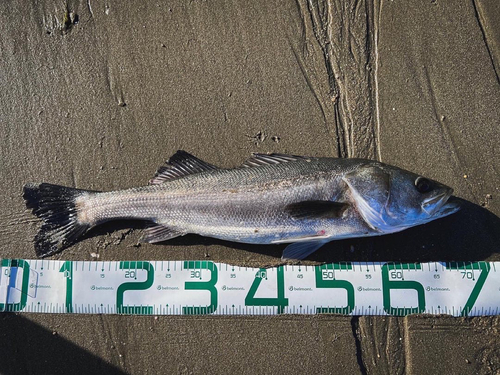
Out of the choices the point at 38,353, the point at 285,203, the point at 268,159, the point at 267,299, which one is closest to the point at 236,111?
the point at 268,159

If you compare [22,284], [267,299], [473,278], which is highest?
[22,284]

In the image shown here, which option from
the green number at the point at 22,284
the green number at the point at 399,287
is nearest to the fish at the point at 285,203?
the green number at the point at 399,287

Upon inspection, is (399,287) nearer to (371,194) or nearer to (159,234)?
(371,194)

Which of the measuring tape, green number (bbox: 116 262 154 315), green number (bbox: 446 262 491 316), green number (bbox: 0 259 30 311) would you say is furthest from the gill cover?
green number (bbox: 0 259 30 311)

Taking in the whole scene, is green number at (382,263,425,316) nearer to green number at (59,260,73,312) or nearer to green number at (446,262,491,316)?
green number at (446,262,491,316)

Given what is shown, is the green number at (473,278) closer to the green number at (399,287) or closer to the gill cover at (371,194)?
the green number at (399,287)

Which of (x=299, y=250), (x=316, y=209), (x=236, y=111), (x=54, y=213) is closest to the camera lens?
(x=316, y=209)

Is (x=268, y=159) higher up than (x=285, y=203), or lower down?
higher up
